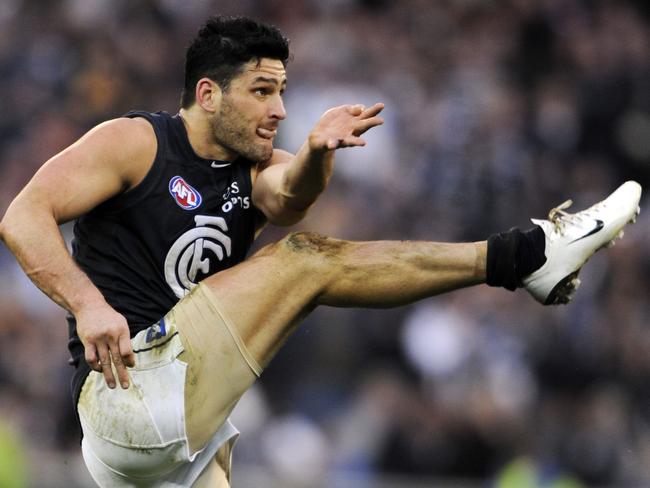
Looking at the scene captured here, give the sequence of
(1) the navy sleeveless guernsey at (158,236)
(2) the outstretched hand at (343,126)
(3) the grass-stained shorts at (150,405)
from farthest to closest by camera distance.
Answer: (1) the navy sleeveless guernsey at (158,236), (3) the grass-stained shorts at (150,405), (2) the outstretched hand at (343,126)

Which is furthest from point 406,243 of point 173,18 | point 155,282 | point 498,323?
point 173,18

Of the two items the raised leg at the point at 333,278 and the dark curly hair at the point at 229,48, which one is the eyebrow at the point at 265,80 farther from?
the raised leg at the point at 333,278

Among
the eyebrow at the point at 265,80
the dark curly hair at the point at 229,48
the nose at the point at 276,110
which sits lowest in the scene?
the nose at the point at 276,110

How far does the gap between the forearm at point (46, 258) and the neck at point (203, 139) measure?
0.88m

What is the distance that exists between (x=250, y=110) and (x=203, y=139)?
0.78 feet

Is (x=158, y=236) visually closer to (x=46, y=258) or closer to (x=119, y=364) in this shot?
(x=46, y=258)

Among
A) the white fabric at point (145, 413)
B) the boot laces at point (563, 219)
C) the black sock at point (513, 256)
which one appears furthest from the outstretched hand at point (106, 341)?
the boot laces at point (563, 219)

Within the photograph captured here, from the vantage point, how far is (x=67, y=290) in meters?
4.54

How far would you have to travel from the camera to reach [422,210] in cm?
1034

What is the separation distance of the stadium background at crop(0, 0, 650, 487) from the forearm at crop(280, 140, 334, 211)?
381cm

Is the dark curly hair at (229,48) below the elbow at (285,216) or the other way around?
the other way around

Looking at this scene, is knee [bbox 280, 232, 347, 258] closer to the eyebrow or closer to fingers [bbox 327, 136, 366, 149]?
fingers [bbox 327, 136, 366, 149]

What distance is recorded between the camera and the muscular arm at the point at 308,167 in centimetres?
467

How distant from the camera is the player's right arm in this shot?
174 inches
